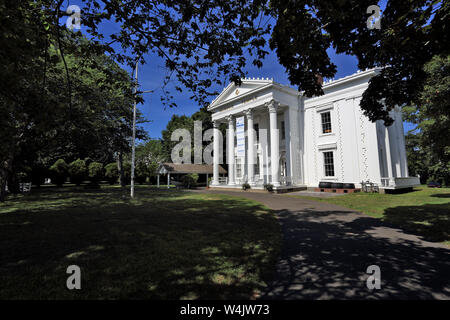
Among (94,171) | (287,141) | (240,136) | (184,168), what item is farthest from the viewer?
(184,168)

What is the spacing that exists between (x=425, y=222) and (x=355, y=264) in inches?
207

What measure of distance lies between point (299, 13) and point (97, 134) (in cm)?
2113

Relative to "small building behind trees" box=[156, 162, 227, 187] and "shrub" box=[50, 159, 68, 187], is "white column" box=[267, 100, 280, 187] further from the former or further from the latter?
"shrub" box=[50, 159, 68, 187]

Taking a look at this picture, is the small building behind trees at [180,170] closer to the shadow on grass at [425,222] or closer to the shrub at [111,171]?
the shrub at [111,171]

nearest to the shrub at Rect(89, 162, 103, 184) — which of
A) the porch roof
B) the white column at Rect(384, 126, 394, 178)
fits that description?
the porch roof

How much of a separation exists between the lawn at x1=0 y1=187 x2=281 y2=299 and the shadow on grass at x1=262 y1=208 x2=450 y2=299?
0.44 meters

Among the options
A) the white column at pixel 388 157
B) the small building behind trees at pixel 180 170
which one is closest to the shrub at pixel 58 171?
the small building behind trees at pixel 180 170

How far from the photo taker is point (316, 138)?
19.9m

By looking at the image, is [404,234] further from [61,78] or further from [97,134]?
[97,134]

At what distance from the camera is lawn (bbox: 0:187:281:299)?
9.46ft

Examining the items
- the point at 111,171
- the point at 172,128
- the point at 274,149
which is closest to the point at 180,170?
the point at 111,171

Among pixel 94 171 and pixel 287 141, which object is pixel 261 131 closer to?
pixel 287 141
